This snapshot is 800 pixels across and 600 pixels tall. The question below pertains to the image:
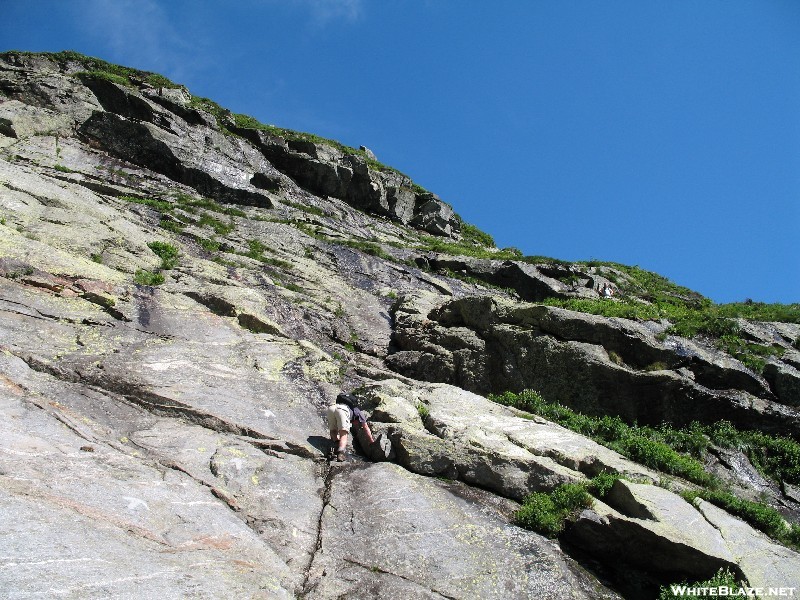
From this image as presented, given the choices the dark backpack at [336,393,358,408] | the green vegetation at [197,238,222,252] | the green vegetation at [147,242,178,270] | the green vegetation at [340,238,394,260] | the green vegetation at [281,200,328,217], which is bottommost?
the dark backpack at [336,393,358,408]

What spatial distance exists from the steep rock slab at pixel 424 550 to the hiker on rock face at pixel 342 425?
2.89ft

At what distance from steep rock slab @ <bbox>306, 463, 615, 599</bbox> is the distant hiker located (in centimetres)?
94

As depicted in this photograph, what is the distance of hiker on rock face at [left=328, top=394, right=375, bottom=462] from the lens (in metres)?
11.6

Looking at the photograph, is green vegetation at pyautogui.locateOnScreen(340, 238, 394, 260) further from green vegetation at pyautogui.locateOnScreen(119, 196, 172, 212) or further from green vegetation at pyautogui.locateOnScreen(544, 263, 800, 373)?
green vegetation at pyautogui.locateOnScreen(544, 263, 800, 373)

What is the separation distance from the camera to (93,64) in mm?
52719

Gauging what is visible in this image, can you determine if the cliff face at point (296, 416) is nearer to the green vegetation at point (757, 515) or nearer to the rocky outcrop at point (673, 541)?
the rocky outcrop at point (673, 541)

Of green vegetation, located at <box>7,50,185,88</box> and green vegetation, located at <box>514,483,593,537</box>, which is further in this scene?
green vegetation, located at <box>7,50,185,88</box>

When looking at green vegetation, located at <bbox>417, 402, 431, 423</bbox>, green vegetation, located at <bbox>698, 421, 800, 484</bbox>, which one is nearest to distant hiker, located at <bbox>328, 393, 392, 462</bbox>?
green vegetation, located at <bbox>417, 402, 431, 423</bbox>

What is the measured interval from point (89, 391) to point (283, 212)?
87.5 ft

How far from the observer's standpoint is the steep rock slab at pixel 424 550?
26.0ft

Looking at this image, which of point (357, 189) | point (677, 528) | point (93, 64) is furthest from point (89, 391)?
point (93, 64)

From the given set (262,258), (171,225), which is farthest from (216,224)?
(262,258)

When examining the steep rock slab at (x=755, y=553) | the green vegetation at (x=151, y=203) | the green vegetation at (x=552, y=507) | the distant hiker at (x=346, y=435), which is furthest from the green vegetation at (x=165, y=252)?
the steep rock slab at (x=755, y=553)

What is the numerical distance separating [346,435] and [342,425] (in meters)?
0.25
